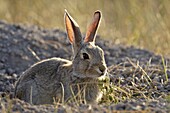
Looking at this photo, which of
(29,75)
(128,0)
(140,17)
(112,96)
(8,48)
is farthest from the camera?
(128,0)

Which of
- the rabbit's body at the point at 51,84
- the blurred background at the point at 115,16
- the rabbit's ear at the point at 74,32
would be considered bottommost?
the rabbit's body at the point at 51,84

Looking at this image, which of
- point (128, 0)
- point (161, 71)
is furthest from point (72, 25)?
point (128, 0)

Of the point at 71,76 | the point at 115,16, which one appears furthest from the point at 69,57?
the point at 115,16

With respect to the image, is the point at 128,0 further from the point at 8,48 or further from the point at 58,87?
the point at 58,87

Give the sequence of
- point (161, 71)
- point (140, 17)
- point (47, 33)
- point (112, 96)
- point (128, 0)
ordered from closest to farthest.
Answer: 1. point (112, 96)
2. point (161, 71)
3. point (47, 33)
4. point (140, 17)
5. point (128, 0)

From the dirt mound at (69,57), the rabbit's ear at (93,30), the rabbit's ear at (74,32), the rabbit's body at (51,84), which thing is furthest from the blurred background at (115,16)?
the rabbit's body at (51,84)

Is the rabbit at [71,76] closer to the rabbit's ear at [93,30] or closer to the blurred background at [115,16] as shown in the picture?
the rabbit's ear at [93,30]

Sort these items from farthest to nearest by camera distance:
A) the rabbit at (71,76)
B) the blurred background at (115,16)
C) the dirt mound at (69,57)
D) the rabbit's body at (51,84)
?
the blurred background at (115,16), the rabbit's body at (51,84), the rabbit at (71,76), the dirt mound at (69,57)
